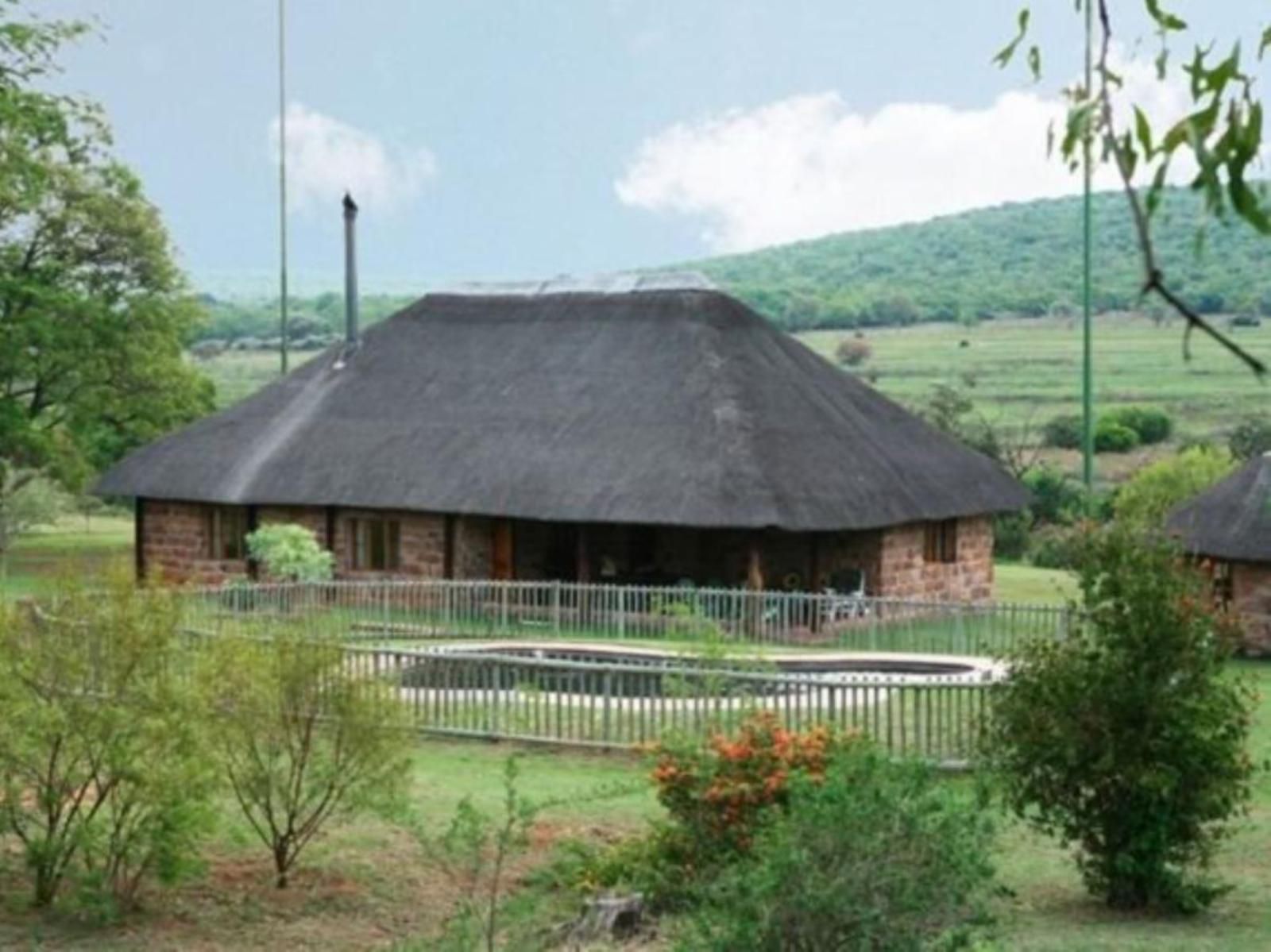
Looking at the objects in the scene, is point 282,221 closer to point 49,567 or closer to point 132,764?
point 49,567

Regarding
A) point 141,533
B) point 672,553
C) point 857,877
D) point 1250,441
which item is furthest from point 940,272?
point 857,877

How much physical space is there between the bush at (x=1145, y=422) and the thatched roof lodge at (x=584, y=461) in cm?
2758

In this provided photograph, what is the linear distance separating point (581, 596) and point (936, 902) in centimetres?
2168

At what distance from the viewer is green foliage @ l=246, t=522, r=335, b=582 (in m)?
36.2

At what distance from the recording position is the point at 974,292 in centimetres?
11962

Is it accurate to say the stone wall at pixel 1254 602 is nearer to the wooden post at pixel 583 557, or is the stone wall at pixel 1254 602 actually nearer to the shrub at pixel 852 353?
the wooden post at pixel 583 557

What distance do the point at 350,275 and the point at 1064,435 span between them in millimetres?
28079

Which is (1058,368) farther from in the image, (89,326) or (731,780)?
(731,780)

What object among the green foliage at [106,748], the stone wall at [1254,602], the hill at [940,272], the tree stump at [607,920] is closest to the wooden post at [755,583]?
the stone wall at [1254,602]

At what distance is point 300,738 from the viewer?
16.4 metres

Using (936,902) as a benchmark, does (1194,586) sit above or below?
above

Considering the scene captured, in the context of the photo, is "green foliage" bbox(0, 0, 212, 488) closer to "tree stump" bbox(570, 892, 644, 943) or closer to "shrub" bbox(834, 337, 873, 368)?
"tree stump" bbox(570, 892, 644, 943)

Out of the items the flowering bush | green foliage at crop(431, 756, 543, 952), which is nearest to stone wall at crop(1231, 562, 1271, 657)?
green foliage at crop(431, 756, 543, 952)

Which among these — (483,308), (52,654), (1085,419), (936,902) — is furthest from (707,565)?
(936,902)
